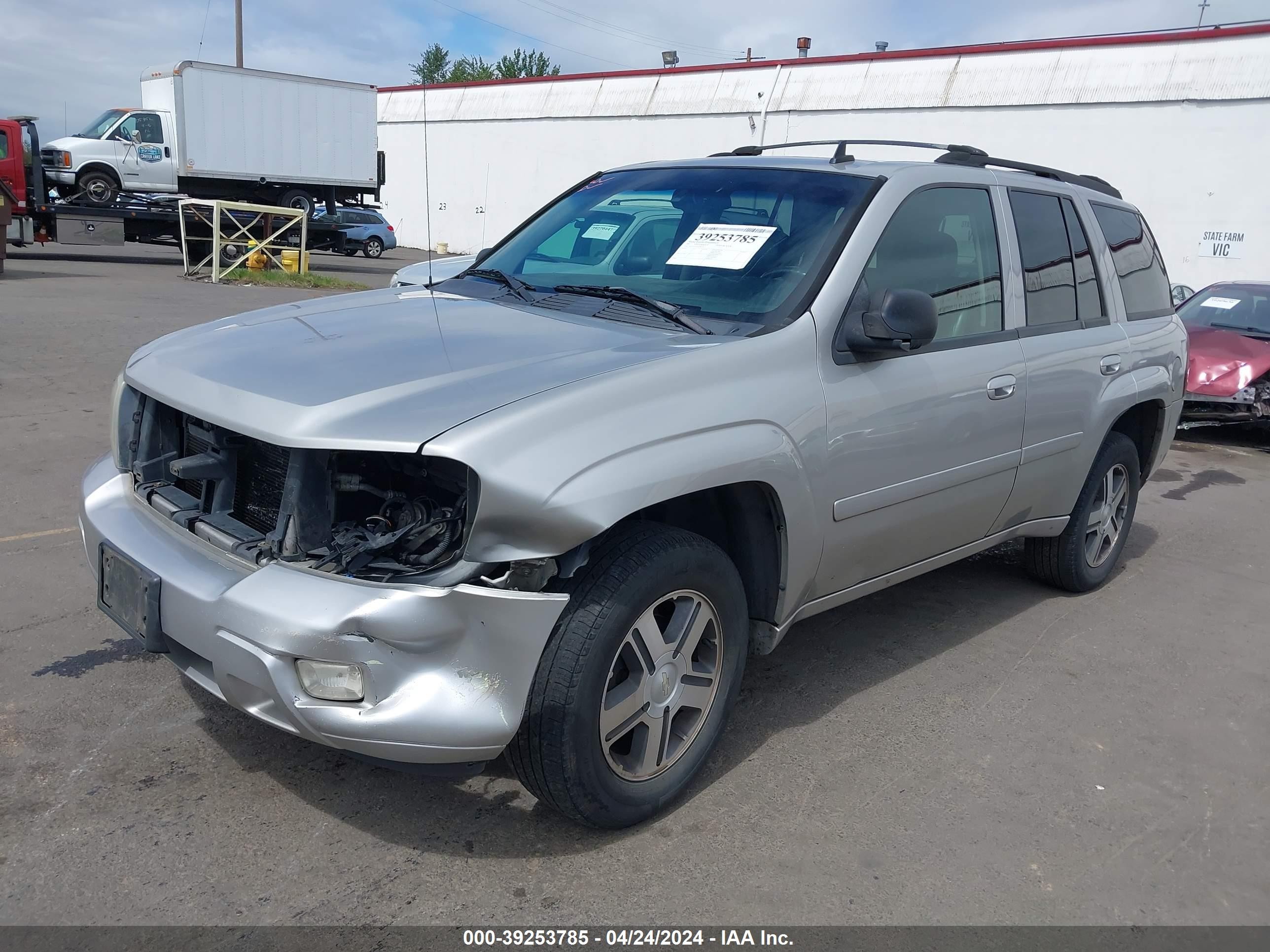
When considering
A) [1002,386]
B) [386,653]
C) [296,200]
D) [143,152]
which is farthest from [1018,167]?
[296,200]

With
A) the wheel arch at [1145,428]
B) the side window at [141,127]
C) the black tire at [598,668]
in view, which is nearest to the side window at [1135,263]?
the wheel arch at [1145,428]

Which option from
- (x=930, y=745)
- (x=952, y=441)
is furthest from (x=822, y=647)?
(x=952, y=441)

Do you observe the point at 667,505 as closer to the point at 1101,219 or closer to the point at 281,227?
the point at 1101,219

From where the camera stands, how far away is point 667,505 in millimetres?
3055

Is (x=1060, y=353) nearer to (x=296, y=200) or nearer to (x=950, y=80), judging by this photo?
(x=950, y=80)

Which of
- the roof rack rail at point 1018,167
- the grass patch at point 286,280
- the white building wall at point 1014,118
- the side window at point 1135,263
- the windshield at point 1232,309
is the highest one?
the white building wall at point 1014,118

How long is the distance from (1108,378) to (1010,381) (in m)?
0.94

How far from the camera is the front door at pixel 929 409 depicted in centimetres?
332

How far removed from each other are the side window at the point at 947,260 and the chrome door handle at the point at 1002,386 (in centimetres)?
18

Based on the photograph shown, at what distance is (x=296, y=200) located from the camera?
24.1 metres

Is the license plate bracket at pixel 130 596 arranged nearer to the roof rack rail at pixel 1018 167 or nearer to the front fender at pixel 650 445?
the front fender at pixel 650 445

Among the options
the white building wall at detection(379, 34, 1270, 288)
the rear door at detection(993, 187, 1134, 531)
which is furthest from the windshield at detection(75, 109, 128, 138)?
the rear door at detection(993, 187, 1134, 531)

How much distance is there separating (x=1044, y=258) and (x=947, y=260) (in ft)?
2.49
